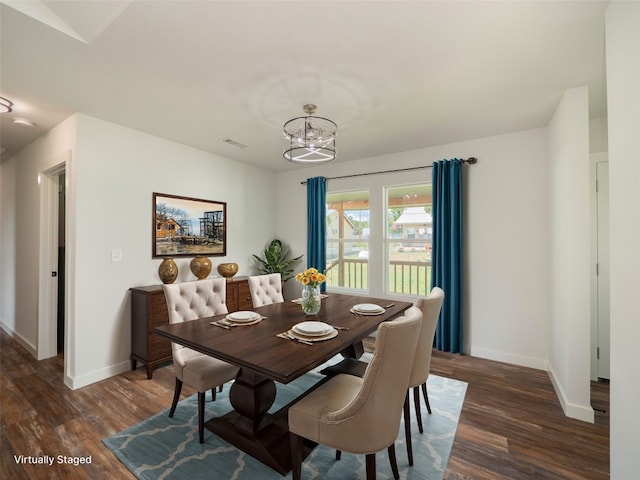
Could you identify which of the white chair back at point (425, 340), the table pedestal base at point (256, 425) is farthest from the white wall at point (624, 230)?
the table pedestal base at point (256, 425)

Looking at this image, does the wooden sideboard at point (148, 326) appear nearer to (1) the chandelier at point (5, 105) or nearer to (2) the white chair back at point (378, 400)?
(1) the chandelier at point (5, 105)

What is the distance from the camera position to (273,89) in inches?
93.0

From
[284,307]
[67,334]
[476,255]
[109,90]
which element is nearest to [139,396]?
[67,334]

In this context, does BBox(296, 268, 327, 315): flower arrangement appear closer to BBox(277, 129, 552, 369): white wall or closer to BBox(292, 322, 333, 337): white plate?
BBox(292, 322, 333, 337): white plate

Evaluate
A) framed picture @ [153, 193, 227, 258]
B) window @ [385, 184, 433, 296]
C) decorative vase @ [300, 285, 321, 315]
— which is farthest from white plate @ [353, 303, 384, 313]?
framed picture @ [153, 193, 227, 258]

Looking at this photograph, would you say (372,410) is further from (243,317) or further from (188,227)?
(188,227)

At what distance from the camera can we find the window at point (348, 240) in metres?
4.54

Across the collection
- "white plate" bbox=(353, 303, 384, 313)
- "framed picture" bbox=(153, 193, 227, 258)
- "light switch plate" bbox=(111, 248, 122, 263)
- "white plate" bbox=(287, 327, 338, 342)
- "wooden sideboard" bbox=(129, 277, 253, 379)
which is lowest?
Answer: "wooden sideboard" bbox=(129, 277, 253, 379)

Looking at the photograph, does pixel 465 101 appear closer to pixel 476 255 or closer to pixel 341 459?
pixel 476 255

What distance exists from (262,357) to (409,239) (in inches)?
122

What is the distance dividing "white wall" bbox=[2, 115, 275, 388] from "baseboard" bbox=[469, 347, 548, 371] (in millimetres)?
3530

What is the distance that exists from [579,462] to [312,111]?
318cm

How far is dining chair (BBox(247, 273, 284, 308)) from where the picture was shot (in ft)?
9.80

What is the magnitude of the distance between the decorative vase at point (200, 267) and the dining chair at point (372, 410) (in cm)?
257
